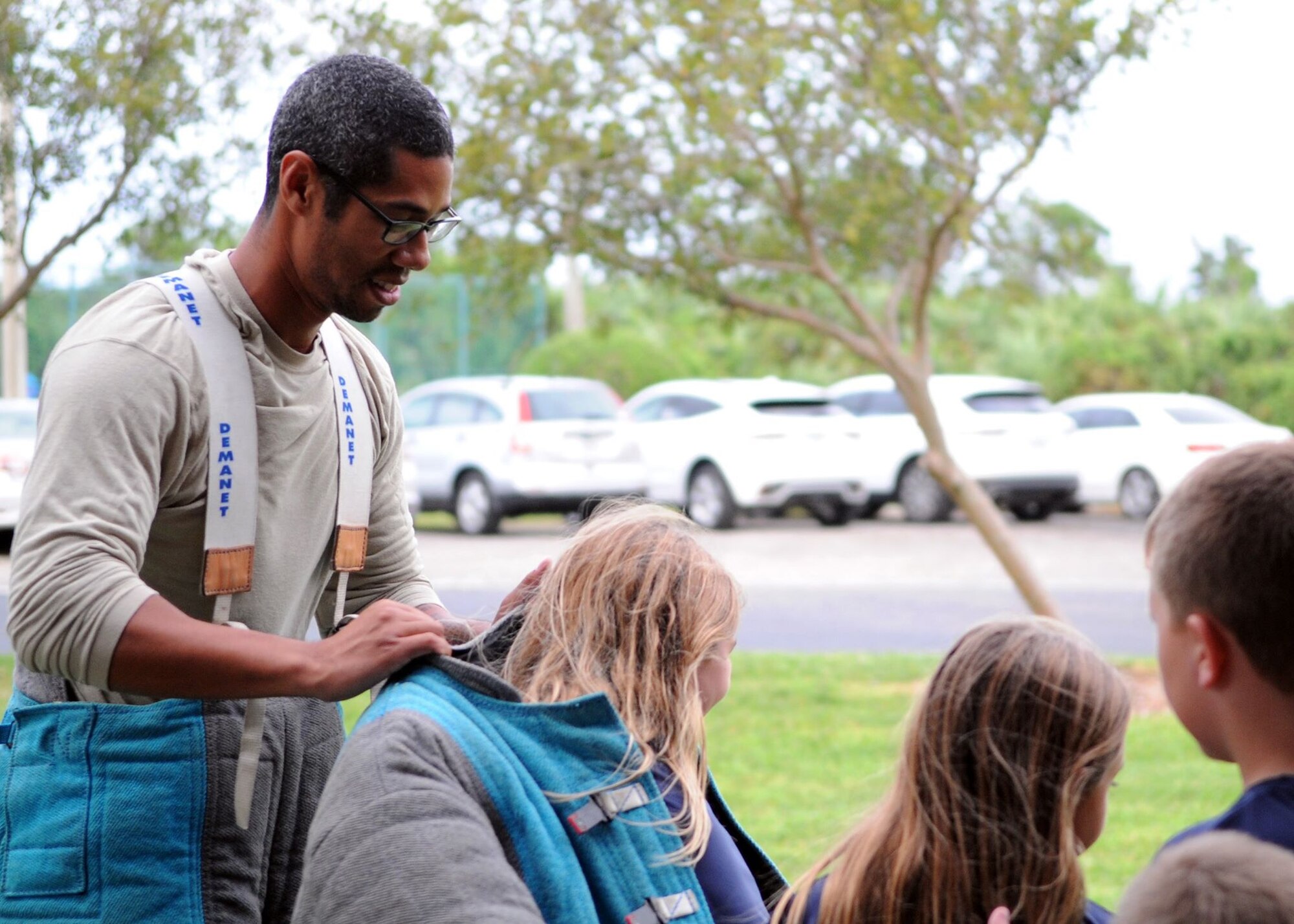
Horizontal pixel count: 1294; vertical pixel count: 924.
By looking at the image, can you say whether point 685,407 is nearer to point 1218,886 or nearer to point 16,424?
point 16,424

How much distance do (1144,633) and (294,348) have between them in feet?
29.2

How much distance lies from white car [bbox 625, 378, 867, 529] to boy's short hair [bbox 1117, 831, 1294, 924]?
1580 centimetres

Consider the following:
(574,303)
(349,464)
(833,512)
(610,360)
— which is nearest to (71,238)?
(349,464)

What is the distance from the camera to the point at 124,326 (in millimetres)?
2150

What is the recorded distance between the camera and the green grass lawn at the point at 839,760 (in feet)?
18.2

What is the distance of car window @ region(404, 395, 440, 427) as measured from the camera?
18.0m

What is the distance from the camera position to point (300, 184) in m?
2.27

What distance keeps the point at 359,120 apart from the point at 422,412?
53.4 ft

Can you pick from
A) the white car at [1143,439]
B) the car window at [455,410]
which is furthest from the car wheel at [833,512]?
the car window at [455,410]

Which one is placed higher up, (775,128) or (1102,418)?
(775,128)

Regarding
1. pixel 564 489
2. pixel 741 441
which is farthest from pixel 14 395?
pixel 741 441

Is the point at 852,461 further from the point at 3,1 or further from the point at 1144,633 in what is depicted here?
the point at 3,1

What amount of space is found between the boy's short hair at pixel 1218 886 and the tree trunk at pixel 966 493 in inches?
263

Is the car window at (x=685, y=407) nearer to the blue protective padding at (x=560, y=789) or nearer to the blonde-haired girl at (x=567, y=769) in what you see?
the blonde-haired girl at (x=567, y=769)
